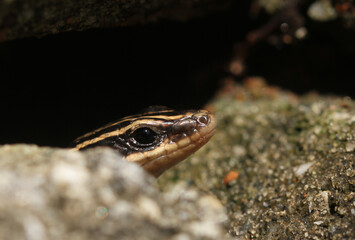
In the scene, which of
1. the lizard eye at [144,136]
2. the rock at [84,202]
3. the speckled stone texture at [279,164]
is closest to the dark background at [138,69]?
the speckled stone texture at [279,164]

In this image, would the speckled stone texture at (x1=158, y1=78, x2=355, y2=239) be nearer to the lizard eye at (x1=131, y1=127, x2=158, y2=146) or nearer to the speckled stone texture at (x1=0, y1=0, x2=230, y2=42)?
the lizard eye at (x1=131, y1=127, x2=158, y2=146)

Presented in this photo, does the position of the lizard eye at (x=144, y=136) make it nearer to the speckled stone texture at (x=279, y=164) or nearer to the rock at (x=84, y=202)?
the speckled stone texture at (x=279, y=164)

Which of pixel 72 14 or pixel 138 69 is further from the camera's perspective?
pixel 138 69

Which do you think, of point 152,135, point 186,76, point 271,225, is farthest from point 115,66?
point 271,225

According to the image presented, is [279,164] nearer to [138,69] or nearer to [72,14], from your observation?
[138,69]

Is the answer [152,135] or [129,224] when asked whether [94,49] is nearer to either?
[152,135]

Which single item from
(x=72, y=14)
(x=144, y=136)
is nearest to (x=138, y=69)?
(x=144, y=136)
